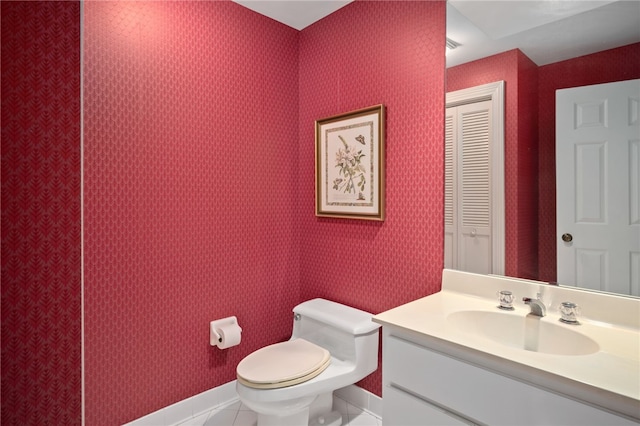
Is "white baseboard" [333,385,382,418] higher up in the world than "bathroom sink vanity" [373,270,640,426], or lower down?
lower down

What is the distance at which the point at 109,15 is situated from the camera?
1606mm

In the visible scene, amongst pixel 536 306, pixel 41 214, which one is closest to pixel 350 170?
pixel 536 306

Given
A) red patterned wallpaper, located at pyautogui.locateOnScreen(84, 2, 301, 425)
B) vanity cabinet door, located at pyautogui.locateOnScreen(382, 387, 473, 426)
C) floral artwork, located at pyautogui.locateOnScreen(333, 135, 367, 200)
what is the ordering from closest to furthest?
vanity cabinet door, located at pyautogui.locateOnScreen(382, 387, 473, 426)
red patterned wallpaper, located at pyautogui.locateOnScreen(84, 2, 301, 425)
floral artwork, located at pyautogui.locateOnScreen(333, 135, 367, 200)

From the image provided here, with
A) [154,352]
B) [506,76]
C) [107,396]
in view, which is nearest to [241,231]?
[154,352]

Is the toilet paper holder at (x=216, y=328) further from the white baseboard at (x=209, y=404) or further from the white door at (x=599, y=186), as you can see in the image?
the white door at (x=599, y=186)

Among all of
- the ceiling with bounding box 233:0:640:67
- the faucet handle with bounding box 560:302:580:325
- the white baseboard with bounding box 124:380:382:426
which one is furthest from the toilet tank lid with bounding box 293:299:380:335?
the ceiling with bounding box 233:0:640:67

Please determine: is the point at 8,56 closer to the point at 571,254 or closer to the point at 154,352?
the point at 154,352

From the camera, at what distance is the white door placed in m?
1.16

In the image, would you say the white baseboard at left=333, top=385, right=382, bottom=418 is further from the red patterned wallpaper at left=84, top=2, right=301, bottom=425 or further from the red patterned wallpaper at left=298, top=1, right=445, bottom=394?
the red patterned wallpaper at left=84, top=2, right=301, bottom=425

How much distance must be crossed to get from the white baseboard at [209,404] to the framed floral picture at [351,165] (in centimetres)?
107

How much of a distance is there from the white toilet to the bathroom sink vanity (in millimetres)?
430

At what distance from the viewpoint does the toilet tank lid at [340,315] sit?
178 cm

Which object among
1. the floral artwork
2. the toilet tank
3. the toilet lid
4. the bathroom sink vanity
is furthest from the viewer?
the floral artwork

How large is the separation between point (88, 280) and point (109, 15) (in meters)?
1.27
